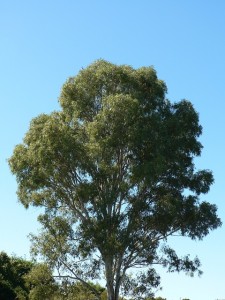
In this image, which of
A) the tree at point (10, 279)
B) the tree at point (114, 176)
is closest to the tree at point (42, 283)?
the tree at point (114, 176)

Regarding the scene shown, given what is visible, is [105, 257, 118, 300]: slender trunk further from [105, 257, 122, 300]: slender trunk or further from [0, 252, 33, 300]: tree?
[0, 252, 33, 300]: tree

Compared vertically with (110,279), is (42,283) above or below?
below

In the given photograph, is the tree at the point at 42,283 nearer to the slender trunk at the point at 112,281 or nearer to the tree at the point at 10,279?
the slender trunk at the point at 112,281

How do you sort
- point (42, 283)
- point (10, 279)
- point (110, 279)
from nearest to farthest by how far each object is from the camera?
point (110, 279) < point (42, 283) < point (10, 279)

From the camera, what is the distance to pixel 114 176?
1013 inches

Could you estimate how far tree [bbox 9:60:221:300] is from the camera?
24203 millimetres

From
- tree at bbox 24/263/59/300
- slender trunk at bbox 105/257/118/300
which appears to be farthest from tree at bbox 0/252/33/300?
slender trunk at bbox 105/257/118/300

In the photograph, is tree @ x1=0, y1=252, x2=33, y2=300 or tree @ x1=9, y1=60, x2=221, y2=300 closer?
tree @ x1=9, y1=60, x2=221, y2=300

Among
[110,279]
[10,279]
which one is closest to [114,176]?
[110,279]

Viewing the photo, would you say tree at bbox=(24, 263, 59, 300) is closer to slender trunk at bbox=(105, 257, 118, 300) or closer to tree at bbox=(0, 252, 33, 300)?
slender trunk at bbox=(105, 257, 118, 300)

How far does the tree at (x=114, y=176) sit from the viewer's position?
24.2 meters

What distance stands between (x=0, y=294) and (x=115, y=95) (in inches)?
867

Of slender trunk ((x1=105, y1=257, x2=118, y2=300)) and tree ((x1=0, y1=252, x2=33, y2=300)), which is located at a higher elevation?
tree ((x1=0, y1=252, x2=33, y2=300))

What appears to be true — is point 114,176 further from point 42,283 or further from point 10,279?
point 10,279
